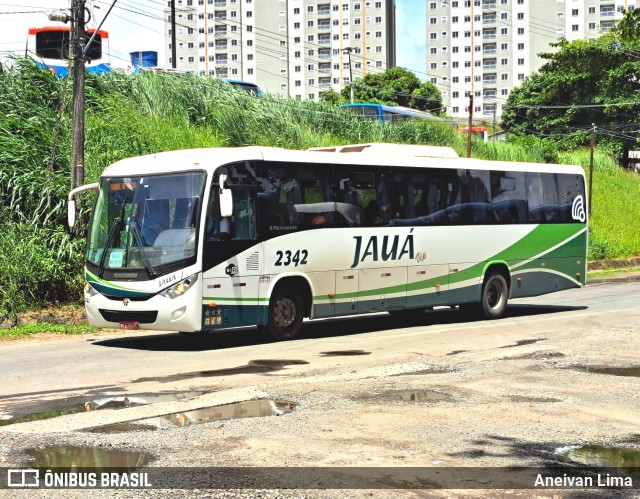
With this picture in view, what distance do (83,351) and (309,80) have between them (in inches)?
4626

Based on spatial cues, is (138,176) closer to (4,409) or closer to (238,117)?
(4,409)

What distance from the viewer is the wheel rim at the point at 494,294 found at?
20062mm

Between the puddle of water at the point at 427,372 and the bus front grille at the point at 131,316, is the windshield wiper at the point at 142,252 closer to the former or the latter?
the bus front grille at the point at 131,316

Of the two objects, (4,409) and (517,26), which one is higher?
(517,26)

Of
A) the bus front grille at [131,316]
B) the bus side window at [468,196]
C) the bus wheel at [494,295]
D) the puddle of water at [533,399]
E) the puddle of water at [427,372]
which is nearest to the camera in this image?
the puddle of water at [533,399]

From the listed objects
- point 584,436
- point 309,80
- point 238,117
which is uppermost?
point 309,80

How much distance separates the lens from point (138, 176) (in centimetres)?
1488

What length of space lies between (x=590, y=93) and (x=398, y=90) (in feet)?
78.2

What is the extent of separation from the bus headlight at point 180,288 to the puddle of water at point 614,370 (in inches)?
214

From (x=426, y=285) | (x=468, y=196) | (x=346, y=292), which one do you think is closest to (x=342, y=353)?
(x=346, y=292)

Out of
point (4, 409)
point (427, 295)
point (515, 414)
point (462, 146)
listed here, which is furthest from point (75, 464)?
point (462, 146)

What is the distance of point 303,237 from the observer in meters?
A: 15.9

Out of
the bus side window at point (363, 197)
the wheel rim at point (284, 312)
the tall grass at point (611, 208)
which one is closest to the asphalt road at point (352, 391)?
the wheel rim at point (284, 312)

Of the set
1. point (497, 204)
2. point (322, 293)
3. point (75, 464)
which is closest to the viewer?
point (75, 464)
